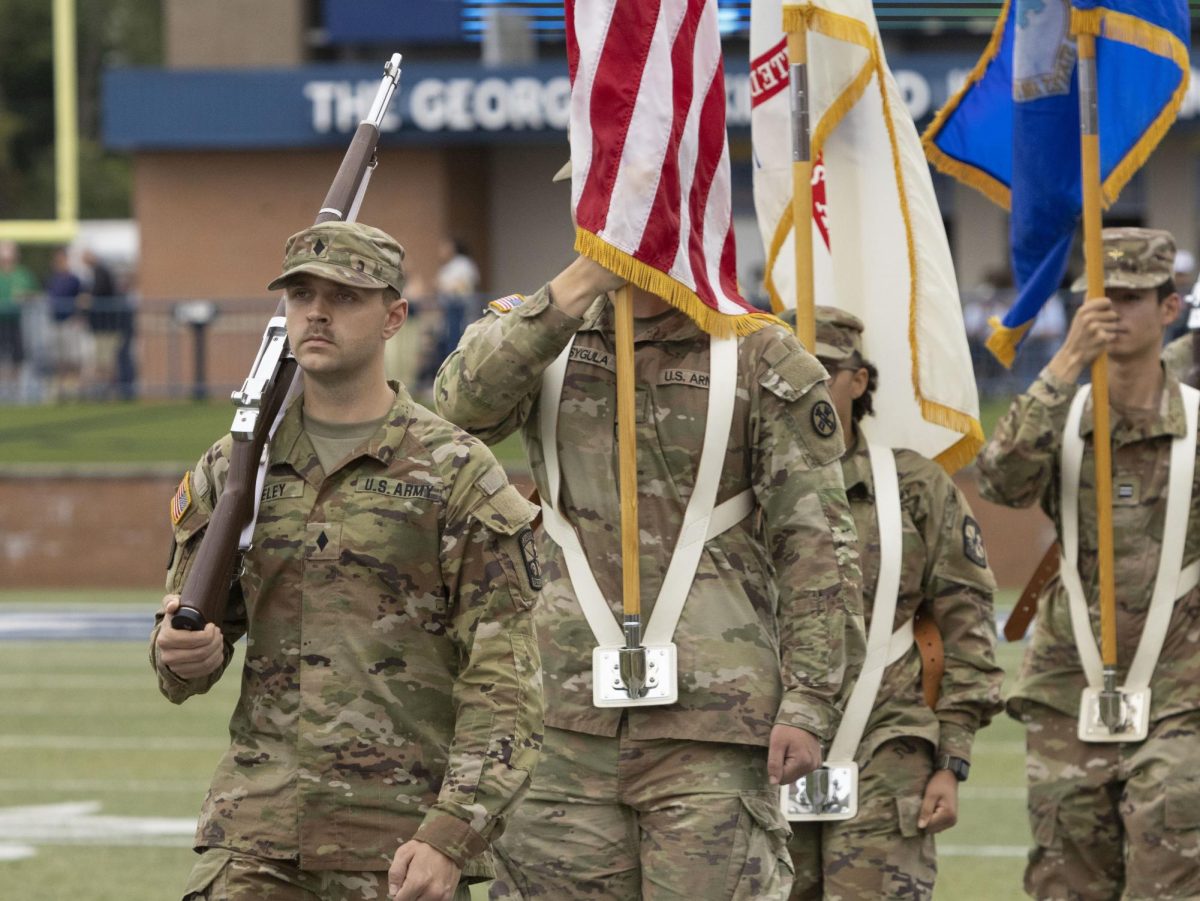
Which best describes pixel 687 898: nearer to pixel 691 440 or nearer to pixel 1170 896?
pixel 691 440

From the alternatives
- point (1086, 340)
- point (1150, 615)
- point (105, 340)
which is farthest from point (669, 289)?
point (105, 340)

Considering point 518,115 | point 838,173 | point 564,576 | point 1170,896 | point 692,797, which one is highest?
point 518,115

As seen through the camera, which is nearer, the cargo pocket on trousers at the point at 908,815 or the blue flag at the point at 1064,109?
the cargo pocket on trousers at the point at 908,815

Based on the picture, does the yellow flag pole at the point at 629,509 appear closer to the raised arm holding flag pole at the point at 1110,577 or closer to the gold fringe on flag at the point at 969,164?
the raised arm holding flag pole at the point at 1110,577

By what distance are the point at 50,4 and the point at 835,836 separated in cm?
2105

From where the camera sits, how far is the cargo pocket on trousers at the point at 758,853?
213 inches

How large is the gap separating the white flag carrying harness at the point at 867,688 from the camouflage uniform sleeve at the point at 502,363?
1.38 m

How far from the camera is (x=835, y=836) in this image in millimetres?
6539

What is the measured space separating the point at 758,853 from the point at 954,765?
132cm

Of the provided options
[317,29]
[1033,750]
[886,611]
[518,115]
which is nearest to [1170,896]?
[1033,750]

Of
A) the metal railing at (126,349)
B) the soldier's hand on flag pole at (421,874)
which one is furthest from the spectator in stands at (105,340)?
the soldier's hand on flag pole at (421,874)

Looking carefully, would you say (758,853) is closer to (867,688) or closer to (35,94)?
(867,688)

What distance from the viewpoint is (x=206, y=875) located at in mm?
4949

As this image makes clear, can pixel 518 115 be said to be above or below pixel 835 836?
above
